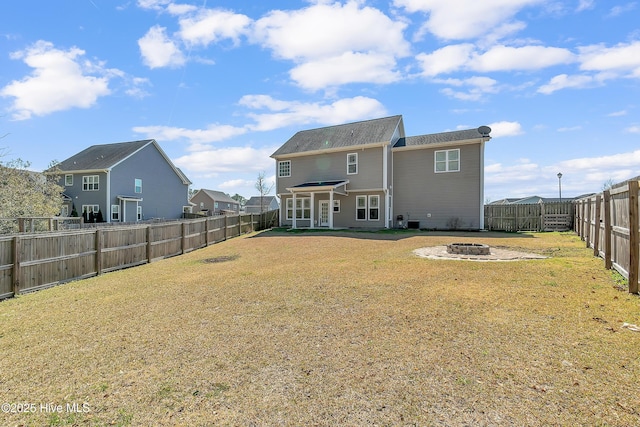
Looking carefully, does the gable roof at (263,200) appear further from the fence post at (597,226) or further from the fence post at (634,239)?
the fence post at (634,239)

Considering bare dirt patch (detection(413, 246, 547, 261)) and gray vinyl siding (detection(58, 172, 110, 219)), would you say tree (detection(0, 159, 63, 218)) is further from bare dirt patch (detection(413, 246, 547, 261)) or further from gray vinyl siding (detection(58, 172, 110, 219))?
bare dirt patch (detection(413, 246, 547, 261))

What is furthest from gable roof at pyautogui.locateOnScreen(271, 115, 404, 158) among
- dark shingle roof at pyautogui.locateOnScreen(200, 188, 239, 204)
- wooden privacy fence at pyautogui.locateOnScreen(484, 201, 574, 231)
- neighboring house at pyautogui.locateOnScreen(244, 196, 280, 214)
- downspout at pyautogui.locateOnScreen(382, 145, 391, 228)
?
neighboring house at pyautogui.locateOnScreen(244, 196, 280, 214)

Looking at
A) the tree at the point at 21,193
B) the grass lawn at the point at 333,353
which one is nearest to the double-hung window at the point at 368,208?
the grass lawn at the point at 333,353

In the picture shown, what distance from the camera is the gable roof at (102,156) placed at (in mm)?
26641

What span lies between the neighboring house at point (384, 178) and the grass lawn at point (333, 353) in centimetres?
1376

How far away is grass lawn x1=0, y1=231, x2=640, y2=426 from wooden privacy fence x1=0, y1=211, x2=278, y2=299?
60 cm

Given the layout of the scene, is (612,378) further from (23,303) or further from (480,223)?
(480,223)

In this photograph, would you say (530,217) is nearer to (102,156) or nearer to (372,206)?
(372,206)

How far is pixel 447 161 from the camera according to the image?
66.1ft

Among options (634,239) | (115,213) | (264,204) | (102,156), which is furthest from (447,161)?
(264,204)

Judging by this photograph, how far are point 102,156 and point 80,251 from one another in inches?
980

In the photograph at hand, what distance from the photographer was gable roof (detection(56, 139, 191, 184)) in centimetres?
2664

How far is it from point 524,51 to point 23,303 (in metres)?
15.8

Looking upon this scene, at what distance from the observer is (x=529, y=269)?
734 centimetres
